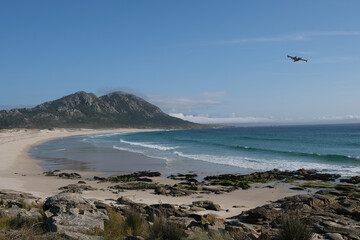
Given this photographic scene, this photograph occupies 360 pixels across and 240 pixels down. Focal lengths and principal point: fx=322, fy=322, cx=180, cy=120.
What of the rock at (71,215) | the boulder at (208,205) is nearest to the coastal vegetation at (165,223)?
the rock at (71,215)

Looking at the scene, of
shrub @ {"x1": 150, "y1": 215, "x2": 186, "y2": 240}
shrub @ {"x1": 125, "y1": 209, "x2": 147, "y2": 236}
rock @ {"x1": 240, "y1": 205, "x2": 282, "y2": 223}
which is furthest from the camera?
rock @ {"x1": 240, "y1": 205, "x2": 282, "y2": 223}

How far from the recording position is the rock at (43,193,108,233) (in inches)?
274

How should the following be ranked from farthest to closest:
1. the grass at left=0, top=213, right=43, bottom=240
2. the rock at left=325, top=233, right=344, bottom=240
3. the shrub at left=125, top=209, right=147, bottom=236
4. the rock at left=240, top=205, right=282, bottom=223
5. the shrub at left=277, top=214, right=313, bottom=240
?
the rock at left=240, top=205, right=282, bottom=223
the shrub at left=125, top=209, right=147, bottom=236
the rock at left=325, top=233, right=344, bottom=240
the grass at left=0, top=213, right=43, bottom=240
the shrub at left=277, top=214, right=313, bottom=240

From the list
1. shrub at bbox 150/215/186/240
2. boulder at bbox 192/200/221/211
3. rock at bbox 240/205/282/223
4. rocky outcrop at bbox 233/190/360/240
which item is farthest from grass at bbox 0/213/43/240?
boulder at bbox 192/200/221/211

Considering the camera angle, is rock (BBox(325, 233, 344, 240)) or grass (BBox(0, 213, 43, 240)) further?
rock (BBox(325, 233, 344, 240))

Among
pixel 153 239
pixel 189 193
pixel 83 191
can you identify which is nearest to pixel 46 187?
pixel 83 191

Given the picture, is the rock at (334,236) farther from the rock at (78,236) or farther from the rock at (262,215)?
the rock at (78,236)

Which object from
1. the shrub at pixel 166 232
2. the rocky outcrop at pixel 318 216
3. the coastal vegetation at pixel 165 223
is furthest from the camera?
the rocky outcrop at pixel 318 216

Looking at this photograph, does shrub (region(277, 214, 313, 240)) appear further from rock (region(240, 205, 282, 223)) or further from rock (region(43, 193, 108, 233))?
rock (region(43, 193, 108, 233))

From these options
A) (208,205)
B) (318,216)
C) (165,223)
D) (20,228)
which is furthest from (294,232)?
(208,205)

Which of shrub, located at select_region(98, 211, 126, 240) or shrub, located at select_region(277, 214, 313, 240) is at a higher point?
shrub, located at select_region(277, 214, 313, 240)

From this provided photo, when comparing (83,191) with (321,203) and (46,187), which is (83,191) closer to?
(46,187)

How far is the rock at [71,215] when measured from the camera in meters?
6.97

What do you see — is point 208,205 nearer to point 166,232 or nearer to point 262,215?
point 262,215
